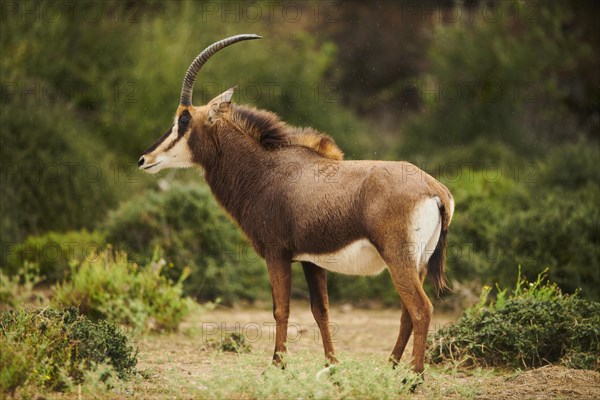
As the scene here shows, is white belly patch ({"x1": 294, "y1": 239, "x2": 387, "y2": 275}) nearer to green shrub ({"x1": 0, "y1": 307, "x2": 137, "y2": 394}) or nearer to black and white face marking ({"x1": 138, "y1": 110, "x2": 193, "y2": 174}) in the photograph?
black and white face marking ({"x1": 138, "y1": 110, "x2": 193, "y2": 174})

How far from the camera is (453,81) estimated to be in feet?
77.6

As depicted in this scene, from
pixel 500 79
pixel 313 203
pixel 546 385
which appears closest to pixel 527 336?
pixel 546 385

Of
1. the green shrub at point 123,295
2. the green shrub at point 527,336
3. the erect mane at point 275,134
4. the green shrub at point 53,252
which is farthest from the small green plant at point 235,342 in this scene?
the green shrub at point 53,252

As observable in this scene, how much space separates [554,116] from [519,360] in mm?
16788

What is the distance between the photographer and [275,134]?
27.2 ft

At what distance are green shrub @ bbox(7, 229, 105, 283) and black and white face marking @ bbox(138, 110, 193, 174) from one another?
14.0 feet

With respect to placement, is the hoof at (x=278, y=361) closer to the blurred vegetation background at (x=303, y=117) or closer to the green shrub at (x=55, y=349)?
the green shrub at (x=55, y=349)

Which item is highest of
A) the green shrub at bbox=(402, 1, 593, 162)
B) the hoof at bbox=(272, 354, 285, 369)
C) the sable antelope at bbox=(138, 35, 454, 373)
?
the green shrub at bbox=(402, 1, 593, 162)

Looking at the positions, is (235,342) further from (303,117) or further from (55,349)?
(303,117)

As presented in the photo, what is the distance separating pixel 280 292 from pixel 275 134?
1.55 m

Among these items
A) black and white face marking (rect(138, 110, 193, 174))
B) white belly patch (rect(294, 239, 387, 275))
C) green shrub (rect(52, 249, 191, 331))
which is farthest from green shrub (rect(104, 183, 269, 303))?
white belly patch (rect(294, 239, 387, 275))

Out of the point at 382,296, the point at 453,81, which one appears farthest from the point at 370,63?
the point at 382,296

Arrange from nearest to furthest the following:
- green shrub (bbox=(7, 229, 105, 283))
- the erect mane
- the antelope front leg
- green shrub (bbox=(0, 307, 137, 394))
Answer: green shrub (bbox=(0, 307, 137, 394)), the antelope front leg, the erect mane, green shrub (bbox=(7, 229, 105, 283))

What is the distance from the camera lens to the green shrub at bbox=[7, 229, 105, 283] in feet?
40.7
